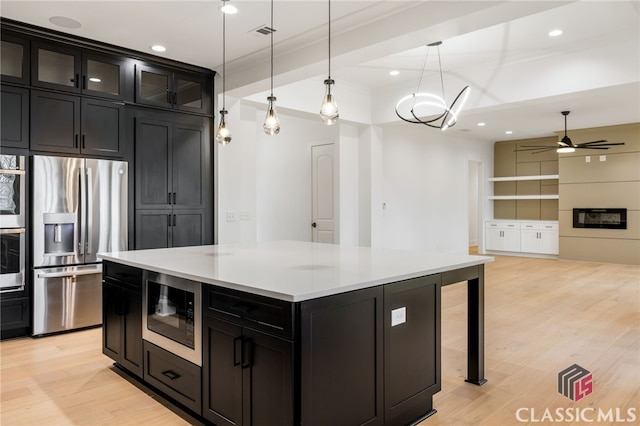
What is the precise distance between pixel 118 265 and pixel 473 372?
2.50m

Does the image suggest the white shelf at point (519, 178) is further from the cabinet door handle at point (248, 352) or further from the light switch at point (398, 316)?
the cabinet door handle at point (248, 352)

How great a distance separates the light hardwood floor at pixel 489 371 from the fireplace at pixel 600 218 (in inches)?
156

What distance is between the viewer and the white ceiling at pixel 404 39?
3.53 m

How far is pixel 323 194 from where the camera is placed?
24.6ft

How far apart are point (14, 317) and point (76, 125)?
71.3 inches

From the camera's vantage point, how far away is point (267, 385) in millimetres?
1903

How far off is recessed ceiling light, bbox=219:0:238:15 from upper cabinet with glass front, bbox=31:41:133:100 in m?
1.53

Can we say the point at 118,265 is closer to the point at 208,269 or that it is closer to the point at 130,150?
the point at 208,269

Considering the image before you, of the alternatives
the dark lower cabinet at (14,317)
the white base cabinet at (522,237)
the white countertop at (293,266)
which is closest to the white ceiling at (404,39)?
the white countertop at (293,266)

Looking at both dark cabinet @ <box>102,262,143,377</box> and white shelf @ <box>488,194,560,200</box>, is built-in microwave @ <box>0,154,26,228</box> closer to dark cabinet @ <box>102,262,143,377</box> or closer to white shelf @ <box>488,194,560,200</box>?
dark cabinet @ <box>102,262,143,377</box>

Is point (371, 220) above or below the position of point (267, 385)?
above

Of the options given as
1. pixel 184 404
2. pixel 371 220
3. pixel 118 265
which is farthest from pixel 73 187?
pixel 371 220

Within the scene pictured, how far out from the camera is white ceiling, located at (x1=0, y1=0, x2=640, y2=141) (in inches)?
139

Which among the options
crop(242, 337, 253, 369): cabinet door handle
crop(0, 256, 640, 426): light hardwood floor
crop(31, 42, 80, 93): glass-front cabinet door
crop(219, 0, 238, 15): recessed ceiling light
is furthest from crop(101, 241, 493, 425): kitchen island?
crop(31, 42, 80, 93): glass-front cabinet door
